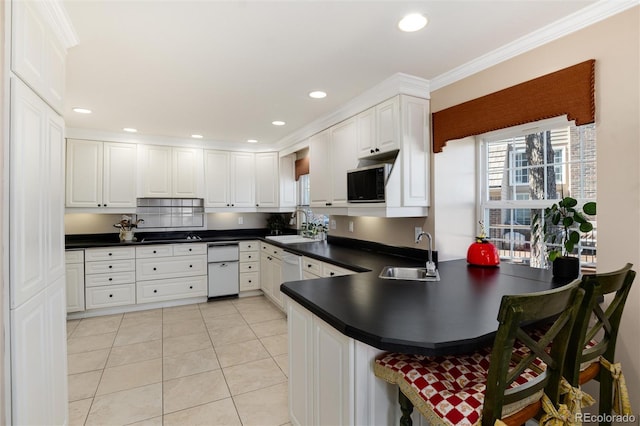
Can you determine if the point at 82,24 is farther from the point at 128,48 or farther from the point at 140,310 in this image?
the point at 140,310

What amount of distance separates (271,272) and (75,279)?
2.37 m

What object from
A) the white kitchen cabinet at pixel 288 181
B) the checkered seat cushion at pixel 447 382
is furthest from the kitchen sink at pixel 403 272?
the white kitchen cabinet at pixel 288 181

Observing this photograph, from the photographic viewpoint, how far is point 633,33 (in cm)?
161

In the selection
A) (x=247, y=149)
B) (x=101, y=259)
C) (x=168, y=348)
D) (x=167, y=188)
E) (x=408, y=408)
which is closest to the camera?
(x=408, y=408)

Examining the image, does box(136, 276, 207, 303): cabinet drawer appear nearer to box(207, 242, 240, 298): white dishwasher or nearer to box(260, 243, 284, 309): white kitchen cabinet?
box(207, 242, 240, 298): white dishwasher

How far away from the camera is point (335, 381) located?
4.71ft

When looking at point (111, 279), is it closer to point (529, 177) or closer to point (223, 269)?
point (223, 269)

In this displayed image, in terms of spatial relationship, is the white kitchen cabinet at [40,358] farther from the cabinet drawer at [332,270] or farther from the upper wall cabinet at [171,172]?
the upper wall cabinet at [171,172]

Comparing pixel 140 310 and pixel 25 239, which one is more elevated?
pixel 25 239

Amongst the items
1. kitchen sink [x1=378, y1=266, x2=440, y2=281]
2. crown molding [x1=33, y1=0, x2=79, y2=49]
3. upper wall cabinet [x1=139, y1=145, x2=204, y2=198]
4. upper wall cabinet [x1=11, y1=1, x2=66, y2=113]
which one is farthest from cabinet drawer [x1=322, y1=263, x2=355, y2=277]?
upper wall cabinet [x1=139, y1=145, x2=204, y2=198]

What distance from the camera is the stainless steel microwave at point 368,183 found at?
263cm

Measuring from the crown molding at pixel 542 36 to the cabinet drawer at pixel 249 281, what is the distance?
12.0ft

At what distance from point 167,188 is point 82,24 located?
3086 mm

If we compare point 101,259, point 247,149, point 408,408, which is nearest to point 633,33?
point 408,408
